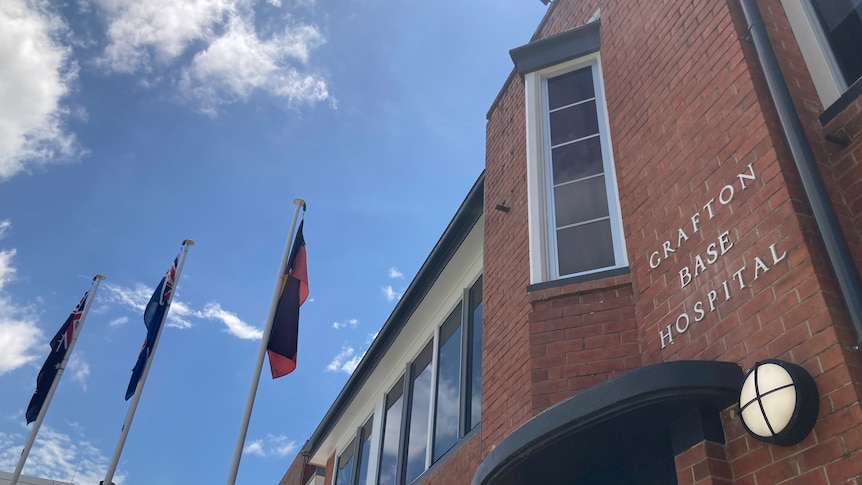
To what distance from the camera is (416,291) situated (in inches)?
396

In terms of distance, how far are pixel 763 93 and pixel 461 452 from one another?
15.6ft

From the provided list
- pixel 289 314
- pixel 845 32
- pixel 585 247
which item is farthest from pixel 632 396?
pixel 289 314

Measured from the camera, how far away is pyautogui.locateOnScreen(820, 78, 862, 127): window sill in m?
4.20

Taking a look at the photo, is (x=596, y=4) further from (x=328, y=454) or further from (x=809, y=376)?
(x=328, y=454)

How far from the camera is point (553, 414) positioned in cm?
437

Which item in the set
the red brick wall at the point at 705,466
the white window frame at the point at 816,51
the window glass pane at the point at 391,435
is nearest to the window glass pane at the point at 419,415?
the window glass pane at the point at 391,435

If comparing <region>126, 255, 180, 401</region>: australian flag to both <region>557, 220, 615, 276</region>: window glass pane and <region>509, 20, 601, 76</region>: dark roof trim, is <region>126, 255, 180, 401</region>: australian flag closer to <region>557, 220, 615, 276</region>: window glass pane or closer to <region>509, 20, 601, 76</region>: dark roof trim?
<region>509, 20, 601, 76</region>: dark roof trim

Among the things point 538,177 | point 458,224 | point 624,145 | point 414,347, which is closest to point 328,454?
point 414,347

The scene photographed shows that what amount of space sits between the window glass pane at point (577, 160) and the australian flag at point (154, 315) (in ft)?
23.8

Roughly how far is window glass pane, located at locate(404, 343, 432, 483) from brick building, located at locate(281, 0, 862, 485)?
1.39m

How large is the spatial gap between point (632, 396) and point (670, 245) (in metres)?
1.25

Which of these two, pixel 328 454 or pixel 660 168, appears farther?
pixel 328 454

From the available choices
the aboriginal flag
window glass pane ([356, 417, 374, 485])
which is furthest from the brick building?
window glass pane ([356, 417, 374, 485])

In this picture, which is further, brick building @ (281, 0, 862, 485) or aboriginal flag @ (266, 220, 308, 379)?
aboriginal flag @ (266, 220, 308, 379)
